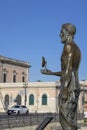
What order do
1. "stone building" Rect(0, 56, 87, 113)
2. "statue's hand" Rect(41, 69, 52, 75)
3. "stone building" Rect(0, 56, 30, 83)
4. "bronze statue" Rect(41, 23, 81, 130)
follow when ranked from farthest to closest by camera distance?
"stone building" Rect(0, 56, 30, 83)
"stone building" Rect(0, 56, 87, 113)
"statue's hand" Rect(41, 69, 52, 75)
"bronze statue" Rect(41, 23, 81, 130)

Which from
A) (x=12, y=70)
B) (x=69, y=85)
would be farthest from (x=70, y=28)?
(x=12, y=70)

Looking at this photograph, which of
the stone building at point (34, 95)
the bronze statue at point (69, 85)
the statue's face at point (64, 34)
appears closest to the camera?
the bronze statue at point (69, 85)

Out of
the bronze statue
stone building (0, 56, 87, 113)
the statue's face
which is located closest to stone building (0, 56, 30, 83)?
stone building (0, 56, 87, 113)

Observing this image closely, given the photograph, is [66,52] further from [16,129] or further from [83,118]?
[83,118]

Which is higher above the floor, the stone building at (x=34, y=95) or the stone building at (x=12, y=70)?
the stone building at (x=12, y=70)

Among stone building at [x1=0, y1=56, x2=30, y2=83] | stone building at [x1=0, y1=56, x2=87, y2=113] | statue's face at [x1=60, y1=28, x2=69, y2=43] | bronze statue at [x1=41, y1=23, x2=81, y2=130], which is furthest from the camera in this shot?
stone building at [x1=0, y1=56, x2=30, y2=83]

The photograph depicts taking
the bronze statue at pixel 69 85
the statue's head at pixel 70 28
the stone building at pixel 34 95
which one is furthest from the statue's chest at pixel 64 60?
the stone building at pixel 34 95

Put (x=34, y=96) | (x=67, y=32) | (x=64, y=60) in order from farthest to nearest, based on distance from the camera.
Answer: (x=34, y=96), (x=67, y=32), (x=64, y=60)

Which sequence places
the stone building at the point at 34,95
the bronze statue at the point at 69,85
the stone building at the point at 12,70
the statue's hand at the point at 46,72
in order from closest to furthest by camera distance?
the bronze statue at the point at 69,85, the statue's hand at the point at 46,72, the stone building at the point at 34,95, the stone building at the point at 12,70

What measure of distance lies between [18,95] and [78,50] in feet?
209

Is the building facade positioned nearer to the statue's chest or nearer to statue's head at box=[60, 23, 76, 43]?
statue's head at box=[60, 23, 76, 43]

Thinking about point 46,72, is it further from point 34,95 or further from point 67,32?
point 34,95

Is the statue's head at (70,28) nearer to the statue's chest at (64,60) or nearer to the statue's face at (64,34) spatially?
the statue's face at (64,34)

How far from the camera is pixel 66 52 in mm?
7598
